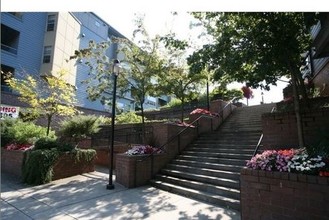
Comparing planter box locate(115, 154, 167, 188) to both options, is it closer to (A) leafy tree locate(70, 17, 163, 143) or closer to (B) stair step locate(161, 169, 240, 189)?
(B) stair step locate(161, 169, 240, 189)

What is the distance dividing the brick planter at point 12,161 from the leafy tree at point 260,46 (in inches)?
282

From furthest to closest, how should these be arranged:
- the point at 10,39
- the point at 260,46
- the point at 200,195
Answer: the point at 10,39
the point at 200,195
the point at 260,46

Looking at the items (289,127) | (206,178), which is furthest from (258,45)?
(206,178)

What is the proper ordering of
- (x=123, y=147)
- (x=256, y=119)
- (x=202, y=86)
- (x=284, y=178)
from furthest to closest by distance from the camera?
(x=202, y=86) → (x=256, y=119) → (x=123, y=147) → (x=284, y=178)

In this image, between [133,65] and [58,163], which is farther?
[133,65]

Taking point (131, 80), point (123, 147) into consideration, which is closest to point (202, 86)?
point (131, 80)

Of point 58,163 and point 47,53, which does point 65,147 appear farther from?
point 47,53

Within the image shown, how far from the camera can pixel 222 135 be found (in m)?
10.4

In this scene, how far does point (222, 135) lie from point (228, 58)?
4935mm

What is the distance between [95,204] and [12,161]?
17.9 feet

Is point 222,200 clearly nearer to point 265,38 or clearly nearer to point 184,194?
point 184,194

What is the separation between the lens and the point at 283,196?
14.3ft

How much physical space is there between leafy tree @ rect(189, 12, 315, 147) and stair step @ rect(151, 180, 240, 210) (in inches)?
82.3

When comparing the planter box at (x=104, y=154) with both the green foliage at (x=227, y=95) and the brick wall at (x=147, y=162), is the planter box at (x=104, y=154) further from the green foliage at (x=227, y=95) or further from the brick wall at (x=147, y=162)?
the green foliage at (x=227, y=95)
